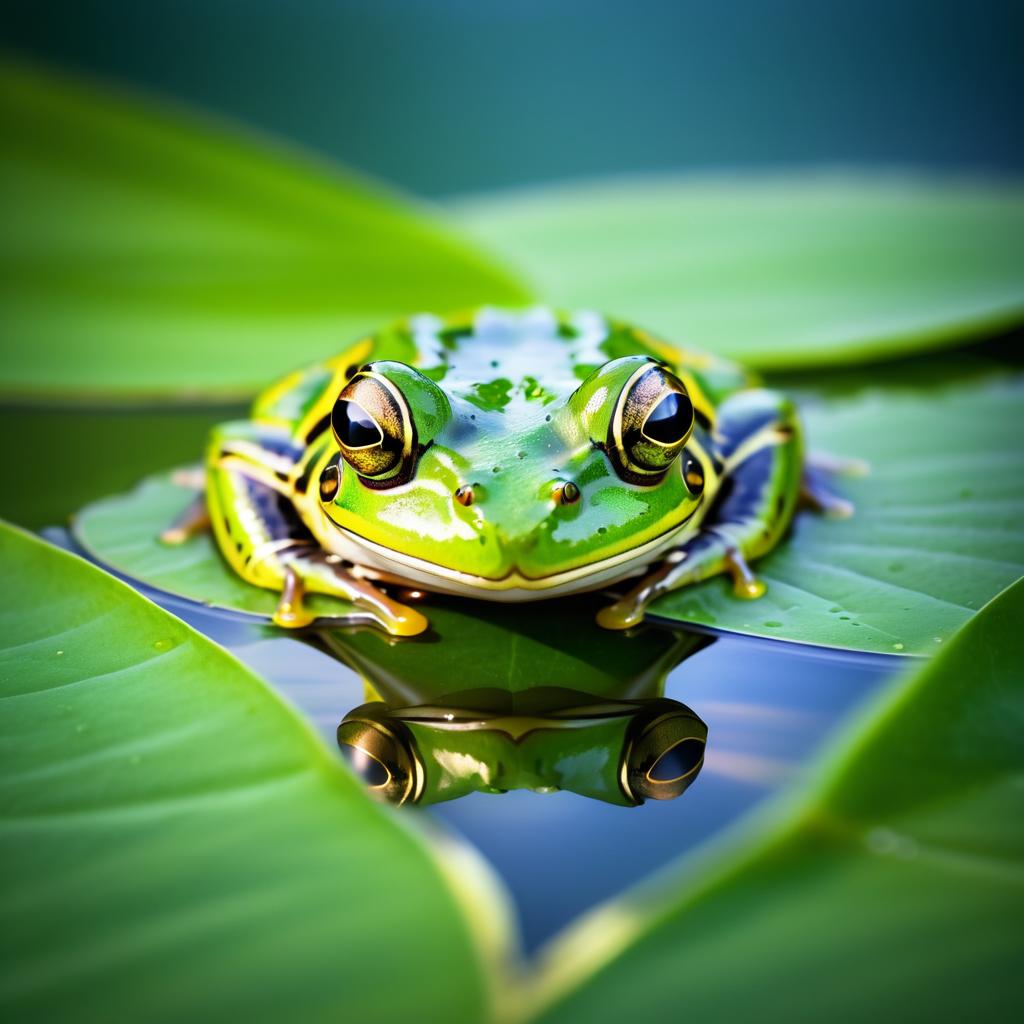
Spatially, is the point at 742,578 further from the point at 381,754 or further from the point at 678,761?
the point at 381,754

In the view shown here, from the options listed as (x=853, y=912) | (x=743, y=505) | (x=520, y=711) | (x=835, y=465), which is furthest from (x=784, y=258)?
(x=853, y=912)

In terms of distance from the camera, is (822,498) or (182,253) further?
(182,253)

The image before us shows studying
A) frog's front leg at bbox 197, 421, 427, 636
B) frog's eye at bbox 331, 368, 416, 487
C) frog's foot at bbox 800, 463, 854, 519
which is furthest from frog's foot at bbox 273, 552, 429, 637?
frog's foot at bbox 800, 463, 854, 519

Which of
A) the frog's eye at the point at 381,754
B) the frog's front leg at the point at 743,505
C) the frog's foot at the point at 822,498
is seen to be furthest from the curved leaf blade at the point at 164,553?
the frog's foot at the point at 822,498

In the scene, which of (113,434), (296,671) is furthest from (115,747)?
(113,434)

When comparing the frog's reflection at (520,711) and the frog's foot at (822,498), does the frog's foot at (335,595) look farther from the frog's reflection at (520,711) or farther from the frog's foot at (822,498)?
the frog's foot at (822,498)

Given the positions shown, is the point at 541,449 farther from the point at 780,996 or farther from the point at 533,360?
the point at 780,996
